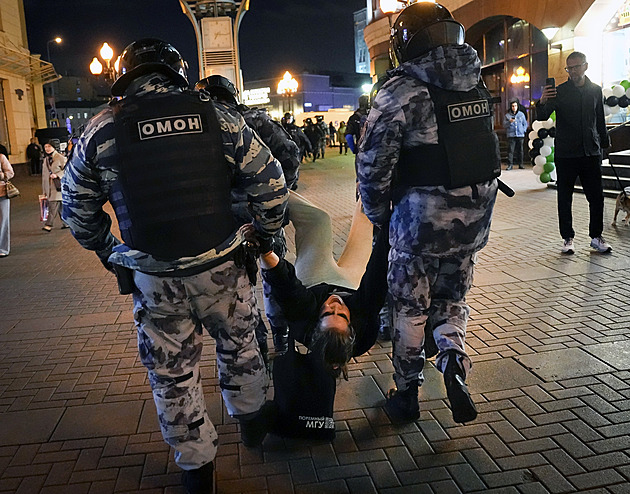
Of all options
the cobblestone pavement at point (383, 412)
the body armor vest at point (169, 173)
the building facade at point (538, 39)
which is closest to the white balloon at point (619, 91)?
the building facade at point (538, 39)

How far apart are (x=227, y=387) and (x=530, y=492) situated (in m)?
1.51

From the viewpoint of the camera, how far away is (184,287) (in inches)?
104

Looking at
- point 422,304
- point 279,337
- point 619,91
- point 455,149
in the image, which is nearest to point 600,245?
point 279,337

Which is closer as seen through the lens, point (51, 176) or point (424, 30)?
point (424, 30)

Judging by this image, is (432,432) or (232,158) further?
(432,432)

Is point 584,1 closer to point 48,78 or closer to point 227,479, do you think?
point 227,479

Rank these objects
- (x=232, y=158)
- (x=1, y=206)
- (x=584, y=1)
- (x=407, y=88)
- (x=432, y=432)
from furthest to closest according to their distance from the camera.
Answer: (x=584, y=1), (x=1, y=206), (x=432, y=432), (x=407, y=88), (x=232, y=158)

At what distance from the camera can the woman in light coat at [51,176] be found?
35.7ft

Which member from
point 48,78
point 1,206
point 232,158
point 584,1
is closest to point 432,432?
point 232,158

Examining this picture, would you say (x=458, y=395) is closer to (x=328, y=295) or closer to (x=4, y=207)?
(x=328, y=295)

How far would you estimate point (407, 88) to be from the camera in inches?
121

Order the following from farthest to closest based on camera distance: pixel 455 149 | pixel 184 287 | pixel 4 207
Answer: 1. pixel 4 207
2. pixel 455 149
3. pixel 184 287

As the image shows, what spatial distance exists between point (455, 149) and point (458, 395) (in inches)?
50.2

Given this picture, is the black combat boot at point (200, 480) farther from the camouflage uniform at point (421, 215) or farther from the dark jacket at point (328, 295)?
the camouflage uniform at point (421, 215)
